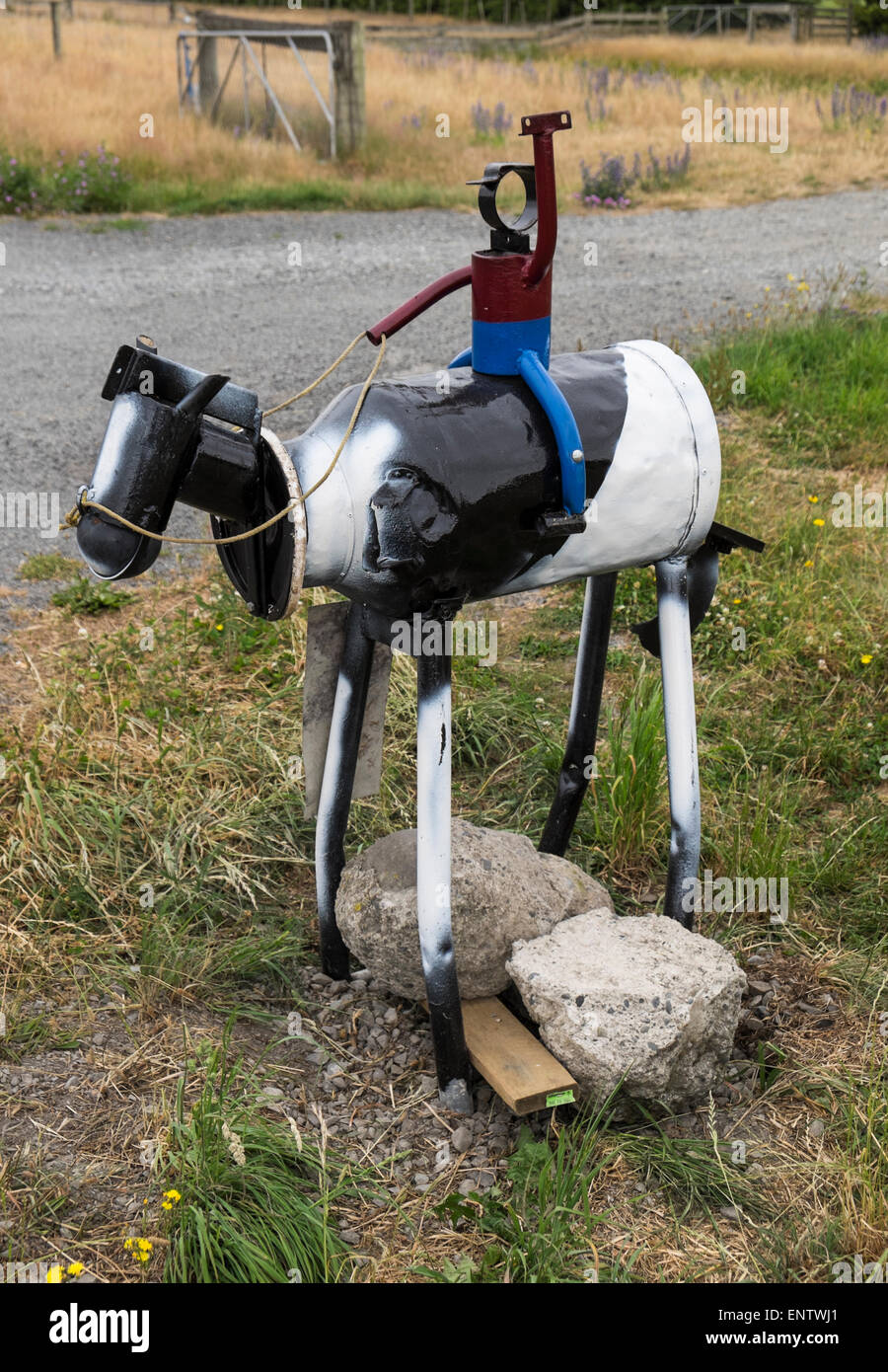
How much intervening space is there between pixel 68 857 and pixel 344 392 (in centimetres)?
144

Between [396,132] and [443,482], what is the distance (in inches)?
411

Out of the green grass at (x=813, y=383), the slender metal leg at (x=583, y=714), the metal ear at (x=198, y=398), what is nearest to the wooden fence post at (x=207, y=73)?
the green grass at (x=813, y=383)

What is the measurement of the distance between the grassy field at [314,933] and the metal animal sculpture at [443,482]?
416mm

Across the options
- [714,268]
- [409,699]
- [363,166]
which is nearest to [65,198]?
[363,166]

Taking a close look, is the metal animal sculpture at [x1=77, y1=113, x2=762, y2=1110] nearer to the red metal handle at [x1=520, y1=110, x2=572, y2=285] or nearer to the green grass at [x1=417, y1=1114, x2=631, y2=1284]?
the red metal handle at [x1=520, y1=110, x2=572, y2=285]

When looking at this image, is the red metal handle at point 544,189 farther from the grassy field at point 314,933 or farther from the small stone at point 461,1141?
the small stone at point 461,1141

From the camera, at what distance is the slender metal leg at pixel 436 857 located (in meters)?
2.49

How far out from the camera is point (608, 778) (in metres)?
3.43

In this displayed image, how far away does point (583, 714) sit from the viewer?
324 cm

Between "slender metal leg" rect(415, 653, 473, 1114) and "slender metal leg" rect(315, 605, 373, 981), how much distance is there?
0.85 ft

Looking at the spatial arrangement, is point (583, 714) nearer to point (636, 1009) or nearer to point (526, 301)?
point (636, 1009)

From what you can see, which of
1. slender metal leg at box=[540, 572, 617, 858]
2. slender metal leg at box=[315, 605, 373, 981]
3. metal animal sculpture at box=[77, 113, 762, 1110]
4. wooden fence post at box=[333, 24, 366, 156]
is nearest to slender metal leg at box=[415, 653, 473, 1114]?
Result: metal animal sculpture at box=[77, 113, 762, 1110]

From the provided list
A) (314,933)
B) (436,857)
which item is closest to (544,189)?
(436,857)

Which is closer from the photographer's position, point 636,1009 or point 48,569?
point 636,1009
